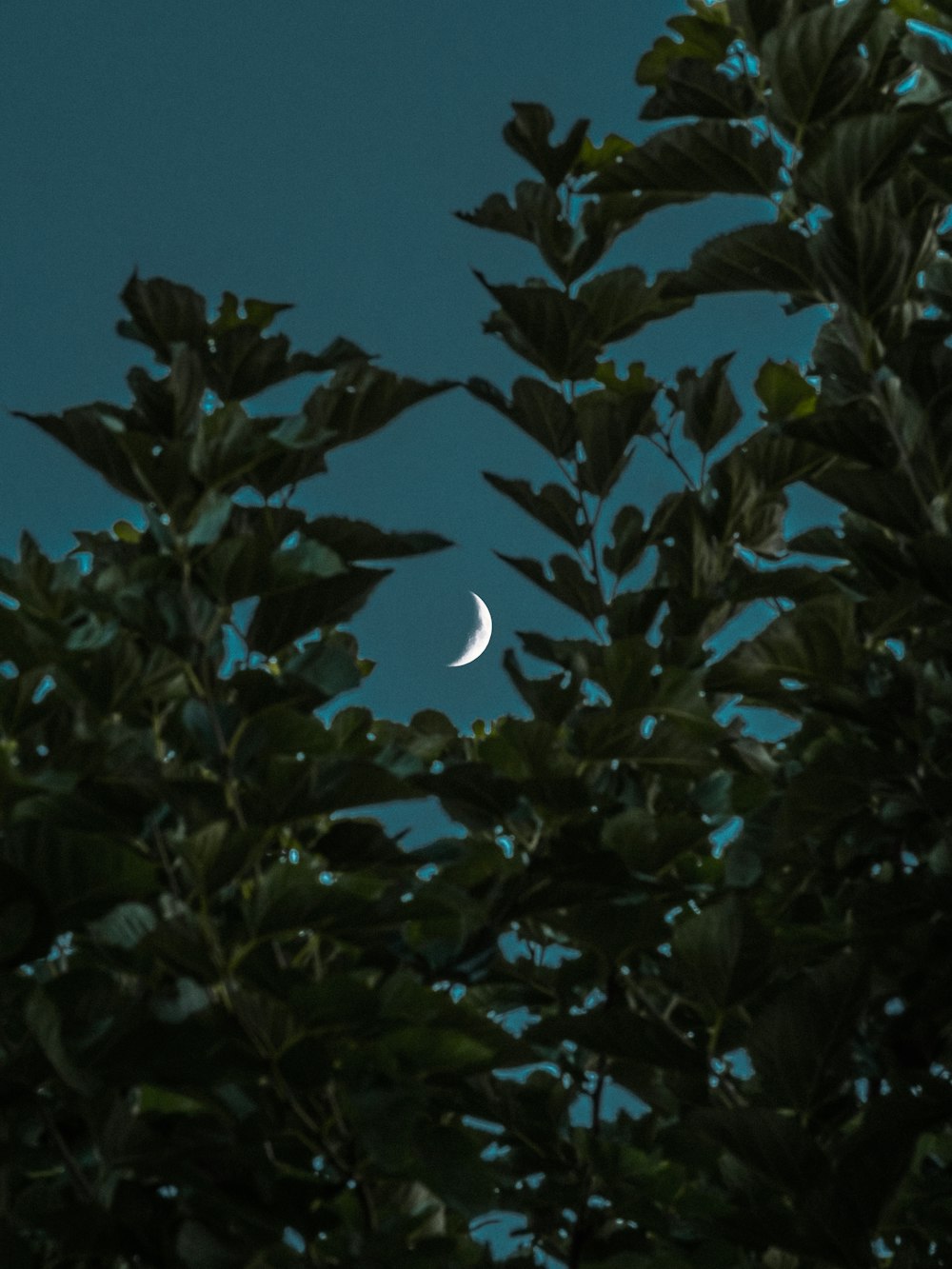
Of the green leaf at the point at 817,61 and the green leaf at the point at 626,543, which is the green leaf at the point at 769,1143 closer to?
the green leaf at the point at 626,543

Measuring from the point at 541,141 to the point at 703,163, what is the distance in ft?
1.20

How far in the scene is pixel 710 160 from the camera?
1.94m

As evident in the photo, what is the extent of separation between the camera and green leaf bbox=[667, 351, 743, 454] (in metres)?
2.17

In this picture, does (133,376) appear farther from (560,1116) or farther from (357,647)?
(560,1116)

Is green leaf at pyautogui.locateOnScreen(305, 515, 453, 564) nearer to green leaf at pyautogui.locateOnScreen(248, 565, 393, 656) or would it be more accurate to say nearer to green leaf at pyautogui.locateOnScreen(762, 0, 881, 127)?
green leaf at pyautogui.locateOnScreen(248, 565, 393, 656)

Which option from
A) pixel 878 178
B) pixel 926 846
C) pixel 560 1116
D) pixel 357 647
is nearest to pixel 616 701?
pixel 926 846

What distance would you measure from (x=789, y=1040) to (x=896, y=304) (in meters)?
0.82

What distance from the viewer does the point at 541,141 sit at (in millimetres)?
2229

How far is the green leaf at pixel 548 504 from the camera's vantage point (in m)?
2.17

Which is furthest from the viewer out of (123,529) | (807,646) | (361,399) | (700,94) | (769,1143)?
(123,529)

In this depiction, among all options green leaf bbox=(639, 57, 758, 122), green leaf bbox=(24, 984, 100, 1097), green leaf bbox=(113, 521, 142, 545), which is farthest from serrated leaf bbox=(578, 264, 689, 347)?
green leaf bbox=(24, 984, 100, 1097)

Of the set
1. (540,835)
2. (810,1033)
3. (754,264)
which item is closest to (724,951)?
(810,1033)

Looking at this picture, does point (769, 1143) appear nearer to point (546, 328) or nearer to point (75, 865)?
point (75, 865)

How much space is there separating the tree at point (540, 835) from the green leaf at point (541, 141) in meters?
0.19
